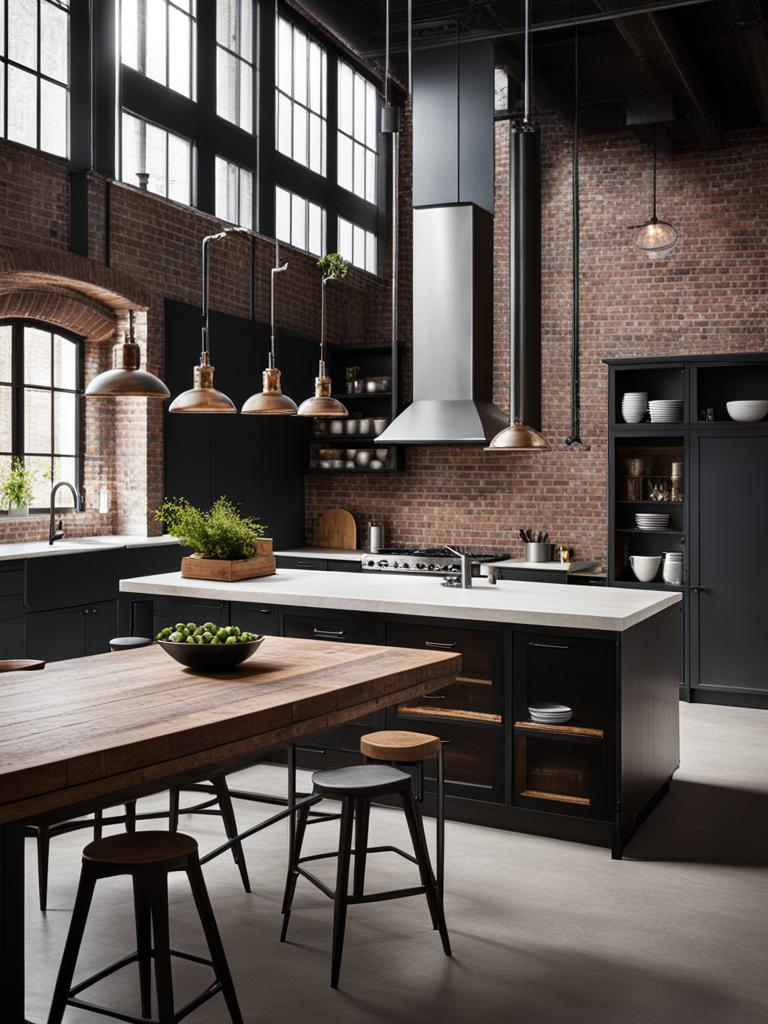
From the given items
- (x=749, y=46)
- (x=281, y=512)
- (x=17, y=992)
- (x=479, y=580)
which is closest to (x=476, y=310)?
(x=479, y=580)

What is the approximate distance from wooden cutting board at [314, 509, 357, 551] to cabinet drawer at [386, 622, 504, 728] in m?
4.91

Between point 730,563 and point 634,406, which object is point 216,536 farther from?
point 730,563

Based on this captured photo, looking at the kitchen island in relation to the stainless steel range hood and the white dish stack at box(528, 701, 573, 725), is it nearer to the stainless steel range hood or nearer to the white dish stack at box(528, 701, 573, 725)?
the white dish stack at box(528, 701, 573, 725)

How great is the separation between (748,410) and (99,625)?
494 centimetres

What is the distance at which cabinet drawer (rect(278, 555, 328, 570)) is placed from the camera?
9156 millimetres

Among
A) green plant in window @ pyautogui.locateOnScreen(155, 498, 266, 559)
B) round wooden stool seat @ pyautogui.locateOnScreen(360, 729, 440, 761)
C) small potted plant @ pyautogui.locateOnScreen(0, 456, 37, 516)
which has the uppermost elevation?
small potted plant @ pyautogui.locateOnScreen(0, 456, 37, 516)

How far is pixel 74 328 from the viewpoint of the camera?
7766 mm

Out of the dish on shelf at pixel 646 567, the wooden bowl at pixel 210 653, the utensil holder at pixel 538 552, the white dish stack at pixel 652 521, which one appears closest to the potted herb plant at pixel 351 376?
the utensil holder at pixel 538 552

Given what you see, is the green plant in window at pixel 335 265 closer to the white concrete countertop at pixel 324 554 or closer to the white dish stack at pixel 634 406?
the white concrete countertop at pixel 324 554

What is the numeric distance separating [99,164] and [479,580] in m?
4.04

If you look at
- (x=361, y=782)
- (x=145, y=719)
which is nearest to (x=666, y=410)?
(x=361, y=782)

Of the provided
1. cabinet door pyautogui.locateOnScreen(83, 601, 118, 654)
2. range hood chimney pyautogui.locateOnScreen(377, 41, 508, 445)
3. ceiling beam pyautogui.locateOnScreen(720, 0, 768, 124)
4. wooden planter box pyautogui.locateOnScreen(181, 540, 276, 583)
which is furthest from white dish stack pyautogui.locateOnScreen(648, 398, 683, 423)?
cabinet door pyautogui.locateOnScreen(83, 601, 118, 654)

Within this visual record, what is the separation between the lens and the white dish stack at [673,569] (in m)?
7.94

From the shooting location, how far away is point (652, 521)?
812 cm
